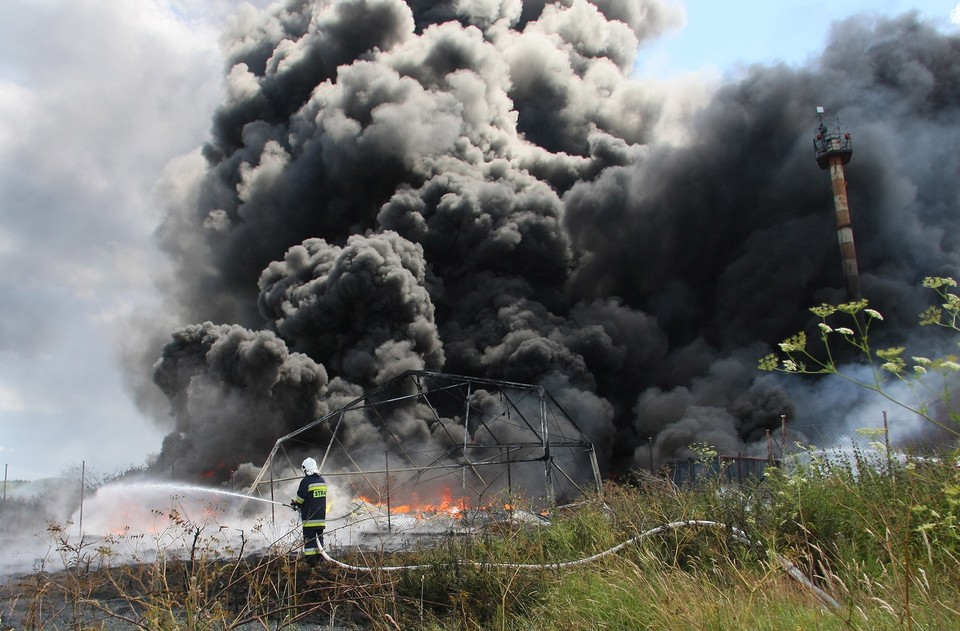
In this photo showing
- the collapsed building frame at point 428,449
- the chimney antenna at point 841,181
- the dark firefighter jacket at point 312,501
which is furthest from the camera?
the chimney antenna at point 841,181

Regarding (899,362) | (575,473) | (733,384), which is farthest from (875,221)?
(899,362)

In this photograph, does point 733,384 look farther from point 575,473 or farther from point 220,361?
point 220,361

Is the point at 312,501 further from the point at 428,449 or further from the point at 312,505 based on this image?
the point at 428,449

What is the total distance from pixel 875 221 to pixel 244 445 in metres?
33.3

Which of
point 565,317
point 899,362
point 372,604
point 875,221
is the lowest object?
point 372,604

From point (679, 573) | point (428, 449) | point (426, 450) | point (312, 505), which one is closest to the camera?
point (679, 573)

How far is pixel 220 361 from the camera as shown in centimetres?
3294

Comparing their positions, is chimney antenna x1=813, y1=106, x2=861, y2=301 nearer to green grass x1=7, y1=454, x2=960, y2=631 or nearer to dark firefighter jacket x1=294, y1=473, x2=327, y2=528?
green grass x1=7, y1=454, x2=960, y2=631

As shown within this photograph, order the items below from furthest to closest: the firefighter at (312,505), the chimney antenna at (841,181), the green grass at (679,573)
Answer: the chimney antenna at (841,181), the firefighter at (312,505), the green grass at (679,573)

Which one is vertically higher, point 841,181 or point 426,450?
point 841,181

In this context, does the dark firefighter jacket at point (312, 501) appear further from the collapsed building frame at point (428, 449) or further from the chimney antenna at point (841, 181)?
the chimney antenna at point (841, 181)

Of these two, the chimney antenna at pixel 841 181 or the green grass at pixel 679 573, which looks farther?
the chimney antenna at pixel 841 181

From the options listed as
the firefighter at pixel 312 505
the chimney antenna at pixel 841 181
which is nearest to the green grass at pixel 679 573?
the firefighter at pixel 312 505

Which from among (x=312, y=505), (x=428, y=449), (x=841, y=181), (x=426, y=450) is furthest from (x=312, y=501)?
(x=841, y=181)
